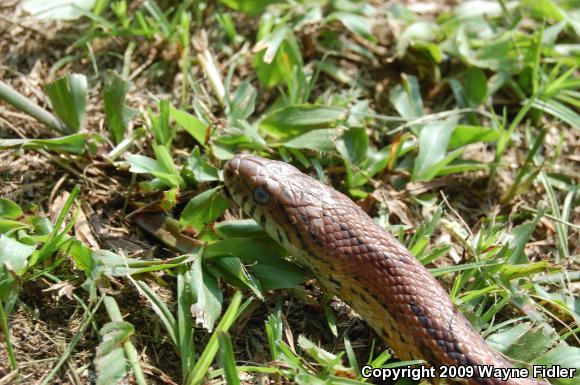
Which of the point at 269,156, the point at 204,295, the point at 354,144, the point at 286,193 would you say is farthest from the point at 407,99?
the point at 204,295

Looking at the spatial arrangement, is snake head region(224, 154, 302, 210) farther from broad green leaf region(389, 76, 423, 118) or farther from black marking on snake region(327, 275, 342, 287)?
broad green leaf region(389, 76, 423, 118)

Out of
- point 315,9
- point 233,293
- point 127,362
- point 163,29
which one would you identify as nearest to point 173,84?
point 163,29

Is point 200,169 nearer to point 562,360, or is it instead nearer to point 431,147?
point 431,147

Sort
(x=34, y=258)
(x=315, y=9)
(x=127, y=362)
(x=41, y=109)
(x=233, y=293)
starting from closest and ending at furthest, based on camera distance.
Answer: (x=127, y=362) < (x=34, y=258) < (x=233, y=293) < (x=41, y=109) < (x=315, y=9)

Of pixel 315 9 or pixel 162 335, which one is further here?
pixel 315 9

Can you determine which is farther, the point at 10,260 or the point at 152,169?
the point at 152,169

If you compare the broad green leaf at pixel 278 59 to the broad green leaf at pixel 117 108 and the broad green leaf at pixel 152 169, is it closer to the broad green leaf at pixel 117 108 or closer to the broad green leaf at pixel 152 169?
the broad green leaf at pixel 117 108

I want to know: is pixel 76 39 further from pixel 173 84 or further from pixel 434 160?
pixel 434 160
